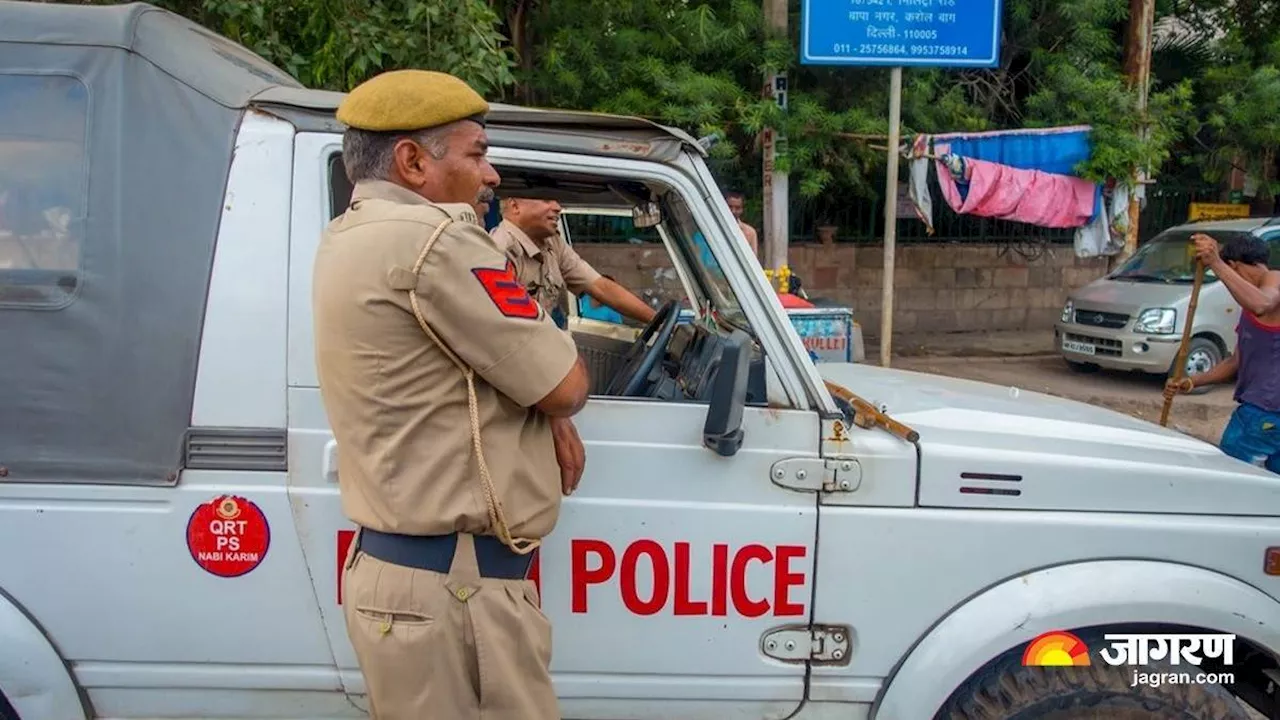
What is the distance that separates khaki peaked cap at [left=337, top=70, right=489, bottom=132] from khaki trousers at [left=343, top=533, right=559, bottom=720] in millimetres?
768

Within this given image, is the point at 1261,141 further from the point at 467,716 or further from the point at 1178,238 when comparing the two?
the point at 467,716

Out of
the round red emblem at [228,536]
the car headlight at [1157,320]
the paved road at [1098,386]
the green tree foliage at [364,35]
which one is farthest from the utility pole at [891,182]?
the round red emblem at [228,536]

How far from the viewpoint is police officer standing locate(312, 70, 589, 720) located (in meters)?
1.74

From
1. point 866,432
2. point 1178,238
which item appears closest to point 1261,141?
point 1178,238

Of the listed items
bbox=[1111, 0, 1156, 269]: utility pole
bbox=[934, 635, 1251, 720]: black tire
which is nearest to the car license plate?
bbox=[1111, 0, 1156, 269]: utility pole

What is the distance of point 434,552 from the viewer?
6.02ft

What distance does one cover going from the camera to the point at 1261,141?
433 inches

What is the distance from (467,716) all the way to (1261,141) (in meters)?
12.1

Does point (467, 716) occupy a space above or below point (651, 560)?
below

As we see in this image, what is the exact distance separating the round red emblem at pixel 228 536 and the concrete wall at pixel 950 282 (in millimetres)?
10109

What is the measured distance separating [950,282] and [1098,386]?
291 centimetres

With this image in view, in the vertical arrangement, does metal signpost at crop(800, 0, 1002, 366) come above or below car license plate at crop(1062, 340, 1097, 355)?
above

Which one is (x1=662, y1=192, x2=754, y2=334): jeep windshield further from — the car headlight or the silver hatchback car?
the car headlight

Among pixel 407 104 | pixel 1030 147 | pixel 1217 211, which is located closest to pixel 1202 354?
pixel 1030 147
